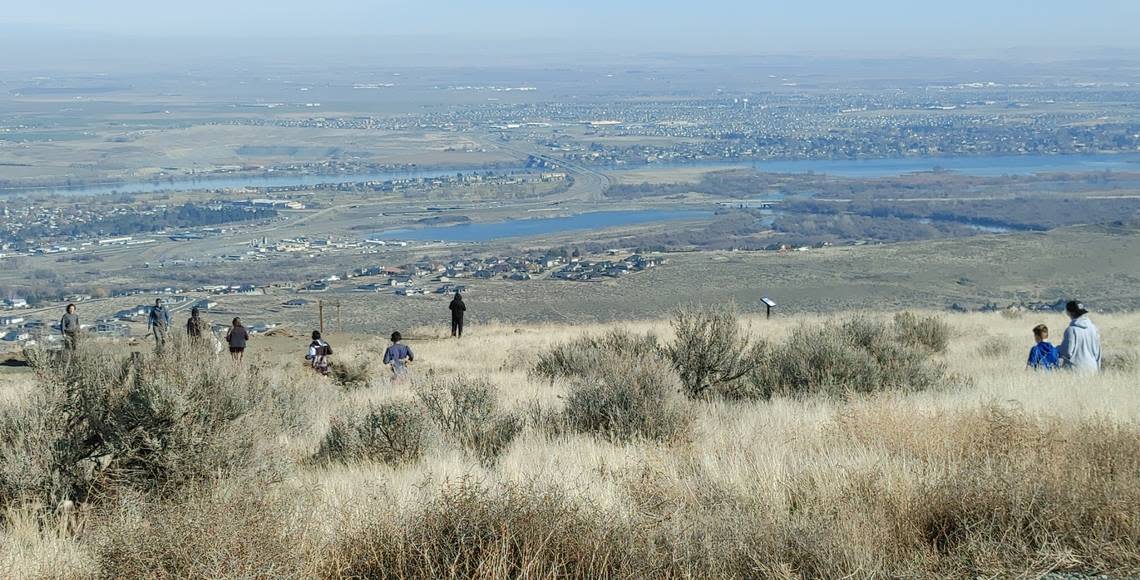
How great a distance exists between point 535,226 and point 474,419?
55503mm

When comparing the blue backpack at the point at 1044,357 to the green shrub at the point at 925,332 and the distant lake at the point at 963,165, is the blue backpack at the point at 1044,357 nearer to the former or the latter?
the green shrub at the point at 925,332

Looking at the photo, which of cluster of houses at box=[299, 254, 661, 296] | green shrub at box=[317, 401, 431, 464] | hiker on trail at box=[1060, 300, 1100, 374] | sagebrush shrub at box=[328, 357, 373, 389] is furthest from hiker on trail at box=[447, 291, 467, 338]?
cluster of houses at box=[299, 254, 661, 296]

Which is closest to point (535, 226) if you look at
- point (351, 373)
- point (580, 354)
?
point (351, 373)

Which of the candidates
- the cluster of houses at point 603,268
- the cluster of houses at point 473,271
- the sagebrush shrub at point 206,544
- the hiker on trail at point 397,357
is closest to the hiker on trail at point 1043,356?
the hiker on trail at point 397,357

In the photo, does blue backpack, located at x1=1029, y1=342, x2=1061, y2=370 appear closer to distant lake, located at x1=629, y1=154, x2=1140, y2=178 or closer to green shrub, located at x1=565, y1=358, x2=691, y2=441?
green shrub, located at x1=565, y1=358, x2=691, y2=441

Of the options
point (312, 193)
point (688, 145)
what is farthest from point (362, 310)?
point (688, 145)

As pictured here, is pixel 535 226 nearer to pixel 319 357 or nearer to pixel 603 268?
pixel 603 268

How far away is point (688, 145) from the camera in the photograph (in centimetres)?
11069

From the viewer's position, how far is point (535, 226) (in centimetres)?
6350

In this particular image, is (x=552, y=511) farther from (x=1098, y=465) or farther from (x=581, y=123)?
(x=581, y=123)

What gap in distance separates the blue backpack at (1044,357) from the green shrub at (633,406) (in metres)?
4.27

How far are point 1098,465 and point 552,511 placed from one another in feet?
9.37

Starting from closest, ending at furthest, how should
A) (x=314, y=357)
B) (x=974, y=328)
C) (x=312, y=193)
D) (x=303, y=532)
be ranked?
(x=303, y=532)
(x=314, y=357)
(x=974, y=328)
(x=312, y=193)

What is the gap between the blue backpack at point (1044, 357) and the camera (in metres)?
10.8
